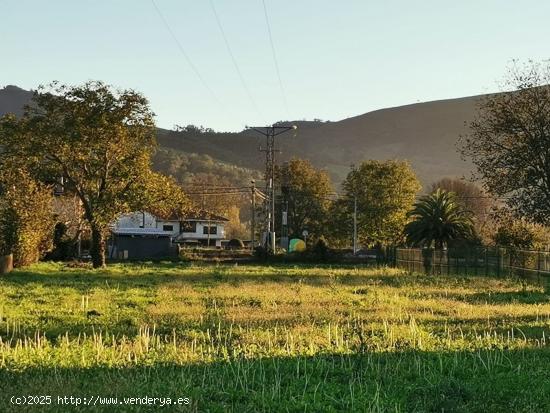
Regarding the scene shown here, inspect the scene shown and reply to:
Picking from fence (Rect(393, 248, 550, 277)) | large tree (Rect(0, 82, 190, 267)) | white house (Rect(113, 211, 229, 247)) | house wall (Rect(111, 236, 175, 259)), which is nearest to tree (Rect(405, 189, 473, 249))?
fence (Rect(393, 248, 550, 277))

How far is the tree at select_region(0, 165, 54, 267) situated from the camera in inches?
1591

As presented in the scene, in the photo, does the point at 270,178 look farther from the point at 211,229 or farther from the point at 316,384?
the point at 316,384

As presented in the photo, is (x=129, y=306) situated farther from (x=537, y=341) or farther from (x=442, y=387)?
(x=442, y=387)

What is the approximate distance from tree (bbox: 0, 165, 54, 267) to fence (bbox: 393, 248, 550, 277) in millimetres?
27144

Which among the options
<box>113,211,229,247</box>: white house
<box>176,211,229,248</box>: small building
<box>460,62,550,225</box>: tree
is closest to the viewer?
<box>460,62,550,225</box>: tree

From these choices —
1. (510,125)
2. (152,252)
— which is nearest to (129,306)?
(510,125)

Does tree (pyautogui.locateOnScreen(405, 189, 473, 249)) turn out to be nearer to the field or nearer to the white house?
the field

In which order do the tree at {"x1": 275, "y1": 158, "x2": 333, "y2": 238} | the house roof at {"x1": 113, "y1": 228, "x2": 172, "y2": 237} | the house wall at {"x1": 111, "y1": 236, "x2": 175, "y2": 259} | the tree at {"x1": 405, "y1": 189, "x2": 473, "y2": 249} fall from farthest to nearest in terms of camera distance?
the house roof at {"x1": 113, "y1": 228, "x2": 172, "y2": 237} < the tree at {"x1": 275, "y1": 158, "x2": 333, "y2": 238} < the house wall at {"x1": 111, "y1": 236, "x2": 175, "y2": 259} < the tree at {"x1": 405, "y1": 189, "x2": 473, "y2": 249}

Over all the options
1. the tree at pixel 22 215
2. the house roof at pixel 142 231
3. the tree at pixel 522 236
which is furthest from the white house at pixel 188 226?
the tree at pixel 22 215

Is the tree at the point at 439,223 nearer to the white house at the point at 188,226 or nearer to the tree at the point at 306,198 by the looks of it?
the tree at the point at 306,198

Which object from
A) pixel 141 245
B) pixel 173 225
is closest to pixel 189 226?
pixel 173 225

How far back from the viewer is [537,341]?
13.0 metres

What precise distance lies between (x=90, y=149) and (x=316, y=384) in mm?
36950

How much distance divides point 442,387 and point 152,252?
81423mm
